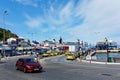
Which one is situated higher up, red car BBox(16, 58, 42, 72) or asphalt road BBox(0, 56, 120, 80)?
red car BBox(16, 58, 42, 72)

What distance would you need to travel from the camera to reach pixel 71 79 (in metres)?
20.0

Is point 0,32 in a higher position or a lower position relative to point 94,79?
higher

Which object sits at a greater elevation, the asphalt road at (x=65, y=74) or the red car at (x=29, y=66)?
the red car at (x=29, y=66)

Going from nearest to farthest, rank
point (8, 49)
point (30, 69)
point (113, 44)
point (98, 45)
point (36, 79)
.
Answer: point (36, 79) < point (30, 69) < point (8, 49) < point (98, 45) < point (113, 44)

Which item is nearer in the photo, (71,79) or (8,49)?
(71,79)

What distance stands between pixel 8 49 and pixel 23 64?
76763mm

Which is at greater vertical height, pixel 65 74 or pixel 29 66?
pixel 29 66

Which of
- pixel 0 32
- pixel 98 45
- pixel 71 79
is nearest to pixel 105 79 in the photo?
pixel 71 79

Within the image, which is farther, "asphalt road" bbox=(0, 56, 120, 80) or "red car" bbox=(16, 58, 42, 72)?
"red car" bbox=(16, 58, 42, 72)

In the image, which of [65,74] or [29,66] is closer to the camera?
[65,74]

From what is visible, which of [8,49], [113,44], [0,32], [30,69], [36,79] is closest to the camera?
[36,79]

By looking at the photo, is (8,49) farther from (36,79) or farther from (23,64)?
(36,79)

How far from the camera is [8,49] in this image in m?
103

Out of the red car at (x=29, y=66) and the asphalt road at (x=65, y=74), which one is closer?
the asphalt road at (x=65, y=74)
